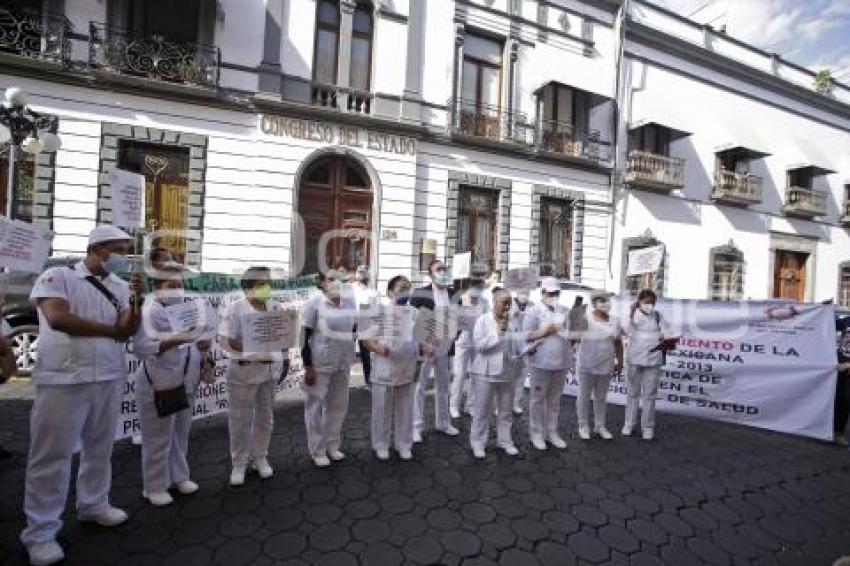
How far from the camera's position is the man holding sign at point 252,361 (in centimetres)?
418

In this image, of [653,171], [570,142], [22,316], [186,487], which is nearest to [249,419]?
[186,487]

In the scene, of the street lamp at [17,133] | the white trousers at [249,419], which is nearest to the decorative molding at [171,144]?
the street lamp at [17,133]

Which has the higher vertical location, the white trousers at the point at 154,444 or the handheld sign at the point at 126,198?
the handheld sign at the point at 126,198

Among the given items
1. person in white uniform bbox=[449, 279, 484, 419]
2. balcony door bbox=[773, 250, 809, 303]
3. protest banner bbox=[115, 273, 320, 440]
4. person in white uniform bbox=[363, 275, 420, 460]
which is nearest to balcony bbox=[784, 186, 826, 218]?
balcony door bbox=[773, 250, 809, 303]

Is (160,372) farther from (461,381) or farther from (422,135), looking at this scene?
(422,135)

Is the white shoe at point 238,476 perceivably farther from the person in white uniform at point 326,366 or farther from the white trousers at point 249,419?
the person in white uniform at point 326,366

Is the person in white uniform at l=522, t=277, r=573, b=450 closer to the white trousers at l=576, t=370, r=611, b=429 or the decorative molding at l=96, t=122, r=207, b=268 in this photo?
the white trousers at l=576, t=370, r=611, b=429

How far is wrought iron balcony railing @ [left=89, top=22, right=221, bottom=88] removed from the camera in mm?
10367

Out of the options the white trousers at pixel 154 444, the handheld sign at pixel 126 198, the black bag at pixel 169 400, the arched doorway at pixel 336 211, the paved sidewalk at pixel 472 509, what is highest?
the arched doorway at pixel 336 211

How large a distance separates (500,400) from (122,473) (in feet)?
12.0

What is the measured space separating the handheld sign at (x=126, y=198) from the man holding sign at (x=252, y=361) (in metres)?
1.02

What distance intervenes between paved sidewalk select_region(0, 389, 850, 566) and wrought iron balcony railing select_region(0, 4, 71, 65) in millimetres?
7824

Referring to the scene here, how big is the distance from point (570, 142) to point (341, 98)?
7.47m

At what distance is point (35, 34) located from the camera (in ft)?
33.1
